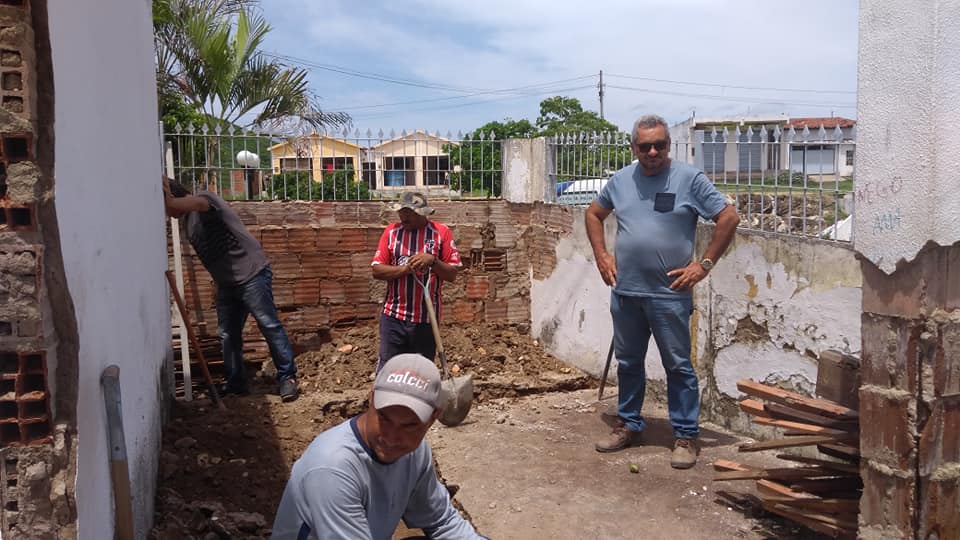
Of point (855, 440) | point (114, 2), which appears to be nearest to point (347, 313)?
point (114, 2)

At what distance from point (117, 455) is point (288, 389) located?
369cm

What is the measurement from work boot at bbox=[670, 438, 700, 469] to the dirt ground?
0.07 meters

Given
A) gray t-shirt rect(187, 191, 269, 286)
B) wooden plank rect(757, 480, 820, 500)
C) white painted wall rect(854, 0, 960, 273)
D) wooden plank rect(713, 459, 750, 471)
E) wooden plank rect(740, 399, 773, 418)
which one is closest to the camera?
white painted wall rect(854, 0, 960, 273)

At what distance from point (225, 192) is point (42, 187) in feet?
18.2

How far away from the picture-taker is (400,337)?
522 centimetres

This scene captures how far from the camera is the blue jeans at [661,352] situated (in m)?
4.49

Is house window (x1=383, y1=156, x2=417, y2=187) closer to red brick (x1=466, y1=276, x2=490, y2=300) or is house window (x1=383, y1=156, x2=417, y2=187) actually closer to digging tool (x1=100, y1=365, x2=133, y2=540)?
red brick (x1=466, y1=276, x2=490, y2=300)

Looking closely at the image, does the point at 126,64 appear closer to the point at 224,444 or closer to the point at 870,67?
the point at 224,444

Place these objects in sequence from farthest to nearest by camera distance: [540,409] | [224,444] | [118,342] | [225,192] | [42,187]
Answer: [225,192] < [540,409] < [224,444] < [118,342] < [42,187]

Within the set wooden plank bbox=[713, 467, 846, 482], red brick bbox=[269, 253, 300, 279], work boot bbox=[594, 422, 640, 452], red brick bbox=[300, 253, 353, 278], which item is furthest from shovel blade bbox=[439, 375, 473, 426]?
red brick bbox=[269, 253, 300, 279]

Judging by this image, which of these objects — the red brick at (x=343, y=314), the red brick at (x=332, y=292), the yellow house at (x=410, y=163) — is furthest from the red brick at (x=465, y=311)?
the yellow house at (x=410, y=163)

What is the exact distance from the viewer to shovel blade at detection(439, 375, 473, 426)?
530 centimetres

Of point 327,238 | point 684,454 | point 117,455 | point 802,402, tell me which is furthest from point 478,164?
point 117,455

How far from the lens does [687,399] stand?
457cm
